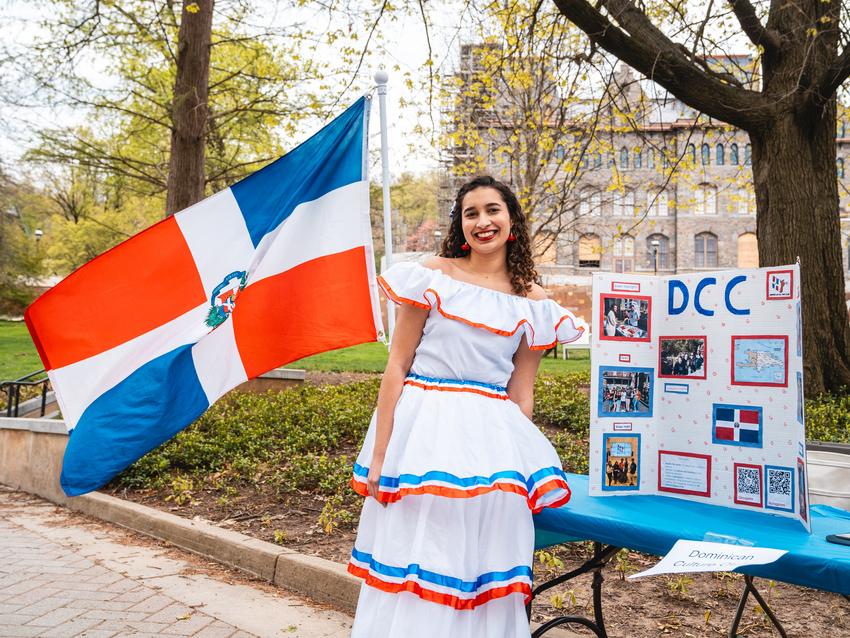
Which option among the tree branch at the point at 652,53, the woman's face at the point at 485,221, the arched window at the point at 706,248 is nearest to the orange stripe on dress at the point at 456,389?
the woman's face at the point at 485,221

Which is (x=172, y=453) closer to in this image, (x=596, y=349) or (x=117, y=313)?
(x=117, y=313)

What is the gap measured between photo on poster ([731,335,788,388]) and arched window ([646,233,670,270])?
55.1 metres

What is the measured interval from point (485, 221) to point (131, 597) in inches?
131

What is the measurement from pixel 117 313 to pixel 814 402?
7281 millimetres

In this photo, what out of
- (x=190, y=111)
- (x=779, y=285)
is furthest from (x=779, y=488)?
(x=190, y=111)

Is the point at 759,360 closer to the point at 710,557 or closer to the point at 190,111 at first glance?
the point at 710,557

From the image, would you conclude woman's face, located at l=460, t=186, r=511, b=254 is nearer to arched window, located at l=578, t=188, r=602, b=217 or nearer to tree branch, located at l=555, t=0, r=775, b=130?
tree branch, located at l=555, t=0, r=775, b=130

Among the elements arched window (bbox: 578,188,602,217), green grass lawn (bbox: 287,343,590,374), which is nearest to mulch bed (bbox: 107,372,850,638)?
green grass lawn (bbox: 287,343,590,374)

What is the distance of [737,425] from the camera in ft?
8.52

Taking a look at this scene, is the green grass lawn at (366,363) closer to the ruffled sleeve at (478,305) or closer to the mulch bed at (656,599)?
the mulch bed at (656,599)

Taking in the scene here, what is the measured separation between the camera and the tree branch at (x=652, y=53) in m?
7.50

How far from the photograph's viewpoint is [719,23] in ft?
33.7

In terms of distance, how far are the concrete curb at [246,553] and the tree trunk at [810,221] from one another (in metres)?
6.51

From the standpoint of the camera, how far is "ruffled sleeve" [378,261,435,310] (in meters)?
2.82
